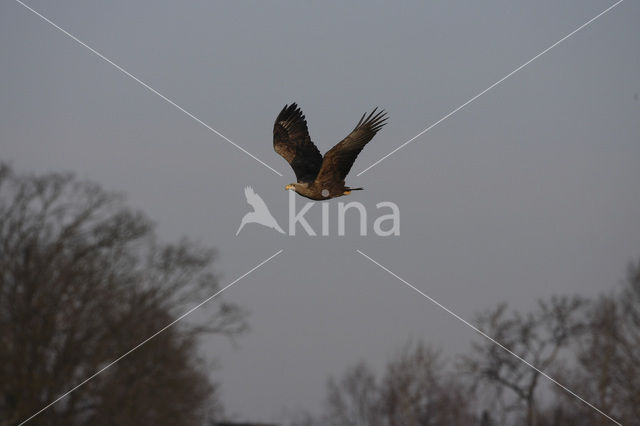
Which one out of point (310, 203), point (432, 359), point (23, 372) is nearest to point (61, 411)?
point (23, 372)

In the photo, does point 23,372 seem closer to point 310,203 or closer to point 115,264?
point 115,264

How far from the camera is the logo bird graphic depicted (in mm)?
6598

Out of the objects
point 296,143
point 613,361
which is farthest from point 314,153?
point 613,361

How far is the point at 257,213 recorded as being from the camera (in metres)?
6.76

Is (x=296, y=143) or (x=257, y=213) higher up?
(x=296, y=143)

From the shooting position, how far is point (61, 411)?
27547mm

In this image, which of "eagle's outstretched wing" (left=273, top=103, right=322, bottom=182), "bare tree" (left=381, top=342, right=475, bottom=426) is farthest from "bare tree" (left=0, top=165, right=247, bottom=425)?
"eagle's outstretched wing" (left=273, top=103, right=322, bottom=182)

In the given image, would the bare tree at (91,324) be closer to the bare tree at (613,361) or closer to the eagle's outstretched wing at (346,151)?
the bare tree at (613,361)

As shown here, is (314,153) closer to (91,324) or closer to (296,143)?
(296,143)

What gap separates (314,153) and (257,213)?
64 cm

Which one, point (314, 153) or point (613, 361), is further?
point (613, 361)

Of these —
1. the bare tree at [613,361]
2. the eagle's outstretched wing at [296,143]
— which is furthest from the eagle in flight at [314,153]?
the bare tree at [613,361]

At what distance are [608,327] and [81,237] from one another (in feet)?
47.3

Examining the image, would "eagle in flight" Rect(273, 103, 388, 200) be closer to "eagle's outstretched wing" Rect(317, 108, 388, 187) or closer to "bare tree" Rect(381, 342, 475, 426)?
"eagle's outstretched wing" Rect(317, 108, 388, 187)
